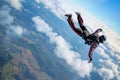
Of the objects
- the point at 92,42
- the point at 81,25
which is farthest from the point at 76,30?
the point at 92,42

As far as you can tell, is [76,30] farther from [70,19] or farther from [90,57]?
[90,57]

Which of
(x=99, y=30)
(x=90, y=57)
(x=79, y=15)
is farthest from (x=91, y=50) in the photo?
(x=79, y=15)

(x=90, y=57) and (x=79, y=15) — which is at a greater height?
(x=79, y=15)

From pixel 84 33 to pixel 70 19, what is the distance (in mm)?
974

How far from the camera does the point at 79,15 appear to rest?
30.7ft

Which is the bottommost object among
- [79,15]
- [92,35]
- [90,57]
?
[90,57]

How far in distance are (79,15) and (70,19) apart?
1.61 ft

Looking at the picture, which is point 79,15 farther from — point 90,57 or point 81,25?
point 90,57

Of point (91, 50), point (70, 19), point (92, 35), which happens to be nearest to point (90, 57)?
point (91, 50)

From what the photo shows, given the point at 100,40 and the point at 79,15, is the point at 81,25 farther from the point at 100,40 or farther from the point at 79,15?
the point at 100,40

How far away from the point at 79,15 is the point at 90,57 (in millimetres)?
2146

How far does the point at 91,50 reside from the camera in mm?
9602

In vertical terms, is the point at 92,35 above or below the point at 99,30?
below

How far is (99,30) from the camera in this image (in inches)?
381
